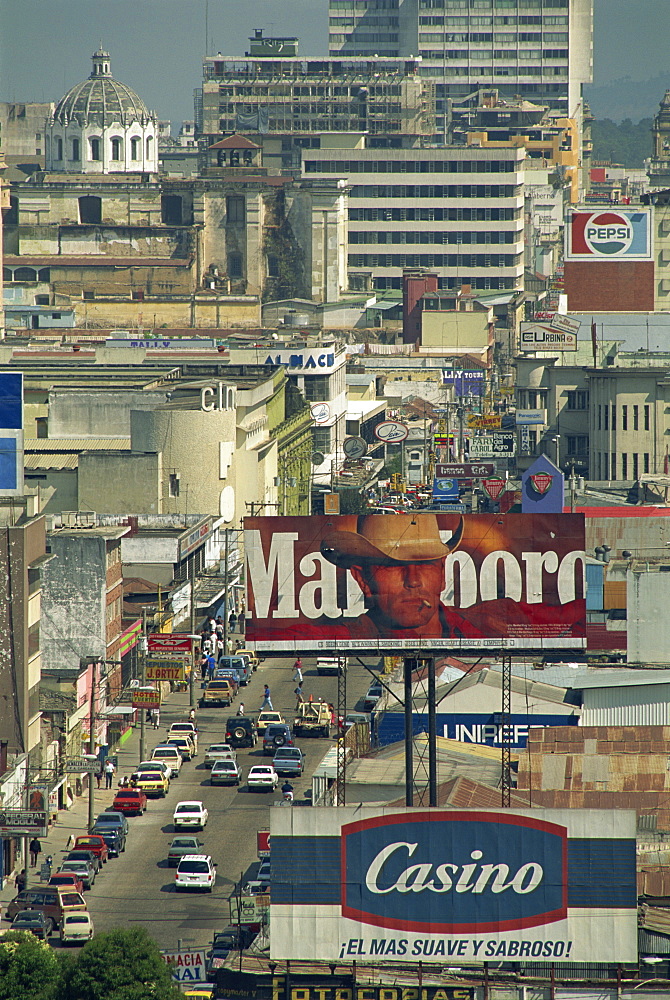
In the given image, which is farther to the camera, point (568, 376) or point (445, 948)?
point (568, 376)

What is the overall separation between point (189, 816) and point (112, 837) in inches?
144

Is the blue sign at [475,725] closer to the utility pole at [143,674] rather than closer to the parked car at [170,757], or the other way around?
the parked car at [170,757]

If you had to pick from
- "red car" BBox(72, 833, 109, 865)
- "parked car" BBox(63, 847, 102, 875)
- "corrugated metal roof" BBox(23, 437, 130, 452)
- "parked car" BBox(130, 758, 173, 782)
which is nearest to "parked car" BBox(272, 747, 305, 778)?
"parked car" BBox(130, 758, 173, 782)

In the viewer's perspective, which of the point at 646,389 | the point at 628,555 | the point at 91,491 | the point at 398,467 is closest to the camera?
the point at 628,555

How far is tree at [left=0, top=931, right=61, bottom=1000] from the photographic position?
50.6m

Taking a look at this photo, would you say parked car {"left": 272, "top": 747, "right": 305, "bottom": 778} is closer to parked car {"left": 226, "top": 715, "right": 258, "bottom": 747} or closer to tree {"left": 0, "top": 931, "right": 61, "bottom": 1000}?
parked car {"left": 226, "top": 715, "right": 258, "bottom": 747}

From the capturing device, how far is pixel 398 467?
17650cm

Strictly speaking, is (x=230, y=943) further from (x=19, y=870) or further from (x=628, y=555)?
(x=628, y=555)

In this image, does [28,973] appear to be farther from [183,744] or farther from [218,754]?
[183,744]

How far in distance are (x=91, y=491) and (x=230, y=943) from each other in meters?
70.5

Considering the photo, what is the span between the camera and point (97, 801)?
81.5m

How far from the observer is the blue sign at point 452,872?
158 ft

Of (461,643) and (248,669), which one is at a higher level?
(461,643)

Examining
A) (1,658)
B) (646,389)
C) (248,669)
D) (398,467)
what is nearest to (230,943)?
(1,658)
